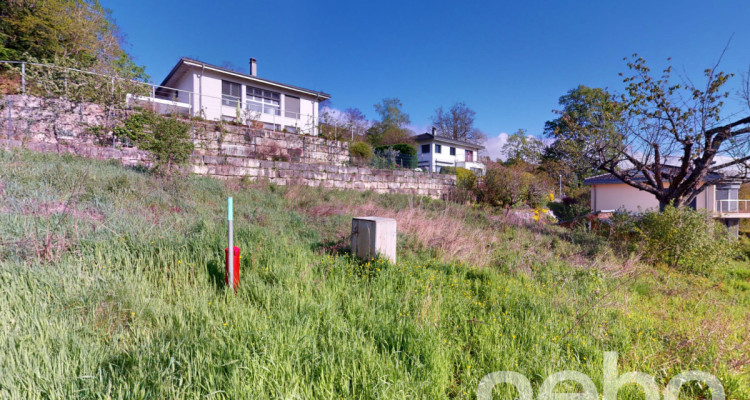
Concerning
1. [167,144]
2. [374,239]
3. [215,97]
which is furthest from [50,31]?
[374,239]

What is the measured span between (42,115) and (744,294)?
17.3m

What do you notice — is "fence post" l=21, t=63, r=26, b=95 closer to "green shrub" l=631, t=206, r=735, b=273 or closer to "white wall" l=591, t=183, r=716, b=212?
"green shrub" l=631, t=206, r=735, b=273

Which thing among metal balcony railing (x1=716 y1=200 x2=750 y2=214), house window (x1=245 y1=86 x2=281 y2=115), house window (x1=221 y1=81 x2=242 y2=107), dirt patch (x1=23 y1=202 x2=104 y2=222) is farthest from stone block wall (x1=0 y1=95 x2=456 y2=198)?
metal balcony railing (x1=716 y1=200 x2=750 y2=214)

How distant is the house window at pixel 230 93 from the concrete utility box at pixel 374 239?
17.6m

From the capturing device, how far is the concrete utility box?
4.33m

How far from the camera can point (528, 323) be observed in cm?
278

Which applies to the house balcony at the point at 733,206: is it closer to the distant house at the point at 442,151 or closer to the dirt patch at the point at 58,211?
the distant house at the point at 442,151

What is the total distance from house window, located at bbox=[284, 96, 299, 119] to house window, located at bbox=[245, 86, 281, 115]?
1.65 ft

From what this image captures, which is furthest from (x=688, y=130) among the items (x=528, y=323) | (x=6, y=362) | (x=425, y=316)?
(x=6, y=362)

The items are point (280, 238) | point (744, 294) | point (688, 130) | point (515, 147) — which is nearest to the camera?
point (280, 238)

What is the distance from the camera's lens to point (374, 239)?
4.33 m

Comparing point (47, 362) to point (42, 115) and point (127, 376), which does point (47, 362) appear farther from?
point (42, 115)

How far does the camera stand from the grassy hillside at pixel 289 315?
1817 millimetres

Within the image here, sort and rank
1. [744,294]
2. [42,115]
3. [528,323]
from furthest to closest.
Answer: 1. [42,115]
2. [744,294]
3. [528,323]
